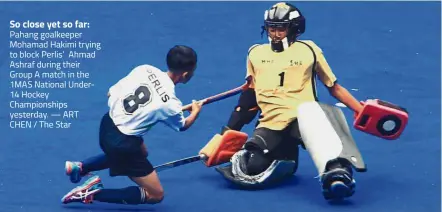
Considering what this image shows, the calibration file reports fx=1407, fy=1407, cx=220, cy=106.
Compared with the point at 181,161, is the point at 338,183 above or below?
below

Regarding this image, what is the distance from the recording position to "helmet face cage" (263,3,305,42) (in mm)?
9266

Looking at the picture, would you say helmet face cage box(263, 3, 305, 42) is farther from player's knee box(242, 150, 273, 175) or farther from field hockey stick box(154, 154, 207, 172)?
field hockey stick box(154, 154, 207, 172)

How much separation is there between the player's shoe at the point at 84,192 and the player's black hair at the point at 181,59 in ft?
2.92

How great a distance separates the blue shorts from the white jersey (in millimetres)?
47

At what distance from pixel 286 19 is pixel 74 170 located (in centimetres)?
171

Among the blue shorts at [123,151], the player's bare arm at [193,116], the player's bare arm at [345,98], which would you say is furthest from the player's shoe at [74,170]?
the player's bare arm at [345,98]

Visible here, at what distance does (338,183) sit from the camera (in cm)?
879

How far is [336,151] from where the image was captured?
29.2ft

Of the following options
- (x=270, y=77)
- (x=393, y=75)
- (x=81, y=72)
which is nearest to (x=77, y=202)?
(x=270, y=77)

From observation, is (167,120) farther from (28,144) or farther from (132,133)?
(28,144)

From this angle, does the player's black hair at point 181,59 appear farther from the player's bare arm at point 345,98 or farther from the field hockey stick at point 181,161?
the player's bare arm at point 345,98

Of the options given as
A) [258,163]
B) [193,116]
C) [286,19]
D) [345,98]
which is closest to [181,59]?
[193,116]

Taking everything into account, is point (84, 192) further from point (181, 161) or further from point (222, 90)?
point (222, 90)

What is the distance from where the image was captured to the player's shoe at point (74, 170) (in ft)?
29.9
